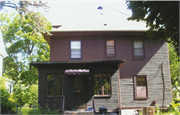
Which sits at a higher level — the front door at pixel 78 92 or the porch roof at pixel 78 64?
the porch roof at pixel 78 64

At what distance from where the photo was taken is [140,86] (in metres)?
15.9

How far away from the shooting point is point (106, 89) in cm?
1413

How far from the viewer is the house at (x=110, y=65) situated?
14180mm

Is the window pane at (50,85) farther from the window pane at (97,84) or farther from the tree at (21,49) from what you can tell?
the tree at (21,49)

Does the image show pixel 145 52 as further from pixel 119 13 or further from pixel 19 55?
pixel 19 55

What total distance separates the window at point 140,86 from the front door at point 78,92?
15.4ft

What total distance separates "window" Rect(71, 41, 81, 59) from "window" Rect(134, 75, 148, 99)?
524cm

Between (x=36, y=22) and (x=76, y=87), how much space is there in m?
6.22

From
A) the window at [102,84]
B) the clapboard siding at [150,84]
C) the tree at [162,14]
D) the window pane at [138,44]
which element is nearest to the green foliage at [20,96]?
the window at [102,84]

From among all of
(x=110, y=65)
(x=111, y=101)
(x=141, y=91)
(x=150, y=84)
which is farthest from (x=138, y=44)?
(x=111, y=101)

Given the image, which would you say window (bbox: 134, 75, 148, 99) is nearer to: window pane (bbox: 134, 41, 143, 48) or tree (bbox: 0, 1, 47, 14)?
window pane (bbox: 134, 41, 143, 48)

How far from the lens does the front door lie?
14039 millimetres

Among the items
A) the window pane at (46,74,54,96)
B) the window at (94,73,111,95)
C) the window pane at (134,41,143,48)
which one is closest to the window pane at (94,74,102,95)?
the window at (94,73,111,95)

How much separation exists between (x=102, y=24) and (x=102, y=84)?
5.88 m
